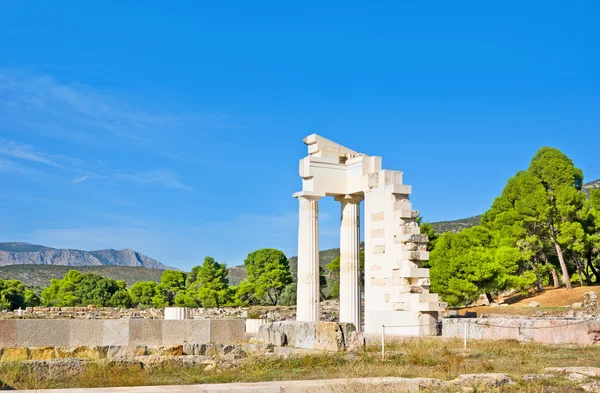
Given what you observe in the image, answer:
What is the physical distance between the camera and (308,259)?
25.6 meters

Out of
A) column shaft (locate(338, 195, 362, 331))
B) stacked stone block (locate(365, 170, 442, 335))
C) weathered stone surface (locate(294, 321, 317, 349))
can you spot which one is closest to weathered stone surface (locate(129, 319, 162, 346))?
weathered stone surface (locate(294, 321, 317, 349))

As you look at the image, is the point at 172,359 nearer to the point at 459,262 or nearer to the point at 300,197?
the point at 300,197

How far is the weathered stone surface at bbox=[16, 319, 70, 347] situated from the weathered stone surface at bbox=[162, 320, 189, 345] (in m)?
2.56

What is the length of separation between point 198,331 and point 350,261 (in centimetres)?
880

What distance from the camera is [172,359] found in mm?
14453

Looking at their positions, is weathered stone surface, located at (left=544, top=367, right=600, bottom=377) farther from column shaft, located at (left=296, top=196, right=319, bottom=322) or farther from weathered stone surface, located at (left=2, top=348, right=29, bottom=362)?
column shaft, located at (left=296, top=196, right=319, bottom=322)

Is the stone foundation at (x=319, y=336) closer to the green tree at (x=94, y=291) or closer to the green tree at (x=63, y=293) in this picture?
the green tree at (x=94, y=291)

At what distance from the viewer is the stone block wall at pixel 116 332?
16.9 m

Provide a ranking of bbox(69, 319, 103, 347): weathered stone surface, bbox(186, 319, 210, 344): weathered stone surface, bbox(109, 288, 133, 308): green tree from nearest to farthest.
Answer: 1. bbox(69, 319, 103, 347): weathered stone surface
2. bbox(186, 319, 210, 344): weathered stone surface
3. bbox(109, 288, 133, 308): green tree

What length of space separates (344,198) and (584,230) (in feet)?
119

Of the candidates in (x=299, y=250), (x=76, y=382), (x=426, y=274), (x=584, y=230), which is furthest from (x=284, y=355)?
(x=584, y=230)

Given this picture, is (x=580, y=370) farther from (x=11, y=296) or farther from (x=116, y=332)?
(x=11, y=296)

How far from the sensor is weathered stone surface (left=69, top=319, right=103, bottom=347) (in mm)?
17344

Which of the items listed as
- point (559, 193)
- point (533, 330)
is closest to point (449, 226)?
→ point (559, 193)
